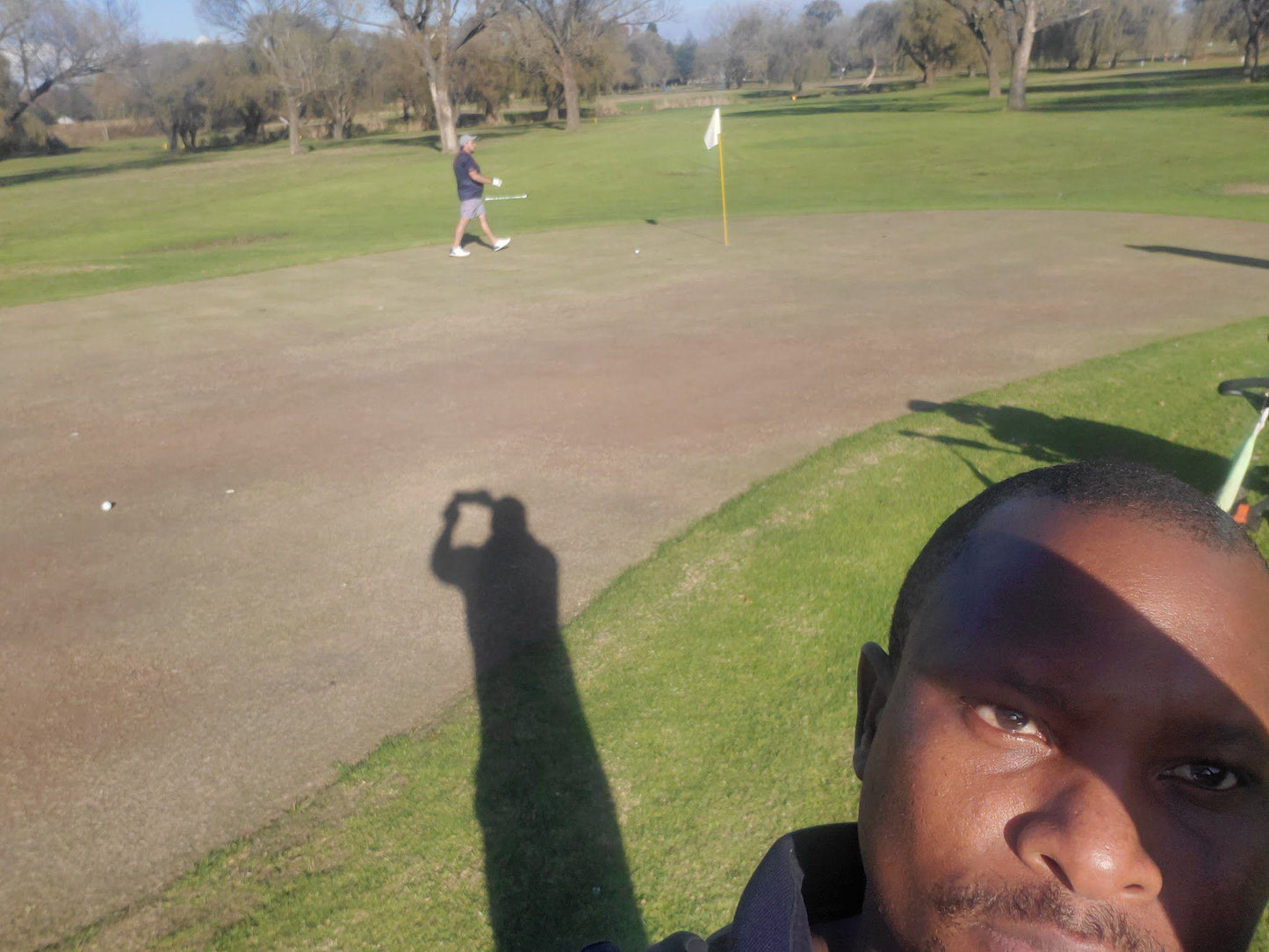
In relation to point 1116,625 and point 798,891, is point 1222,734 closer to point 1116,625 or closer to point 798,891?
point 1116,625

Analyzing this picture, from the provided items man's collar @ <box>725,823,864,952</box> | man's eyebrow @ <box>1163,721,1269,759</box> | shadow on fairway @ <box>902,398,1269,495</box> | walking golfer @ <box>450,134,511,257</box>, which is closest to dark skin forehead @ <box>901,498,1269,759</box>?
man's eyebrow @ <box>1163,721,1269,759</box>

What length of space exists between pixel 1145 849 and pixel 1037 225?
17.2 metres

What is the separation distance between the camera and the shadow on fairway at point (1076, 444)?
A: 611 cm

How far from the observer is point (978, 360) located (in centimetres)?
891

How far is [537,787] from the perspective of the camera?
3.67 m

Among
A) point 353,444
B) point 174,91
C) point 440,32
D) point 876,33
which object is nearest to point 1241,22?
point 876,33

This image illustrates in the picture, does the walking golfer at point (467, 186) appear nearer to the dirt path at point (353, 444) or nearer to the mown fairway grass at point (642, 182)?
the dirt path at point (353, 444)

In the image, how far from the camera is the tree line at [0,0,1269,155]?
169 feet

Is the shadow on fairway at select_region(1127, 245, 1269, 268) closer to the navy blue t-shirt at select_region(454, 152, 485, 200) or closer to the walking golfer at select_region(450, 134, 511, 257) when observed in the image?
the walking golfer at select_region(450, 134, 511, 257)

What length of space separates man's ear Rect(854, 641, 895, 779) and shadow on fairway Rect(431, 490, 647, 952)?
1.97 metres

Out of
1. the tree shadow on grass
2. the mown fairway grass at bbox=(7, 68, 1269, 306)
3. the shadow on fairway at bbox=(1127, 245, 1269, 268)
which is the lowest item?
the shadow on fairway at bbox=(1127, 245, 1269, 268)

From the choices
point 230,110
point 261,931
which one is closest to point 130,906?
point 261,931

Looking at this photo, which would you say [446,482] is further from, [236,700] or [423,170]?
[423,170]

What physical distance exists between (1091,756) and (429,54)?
52515 mm
